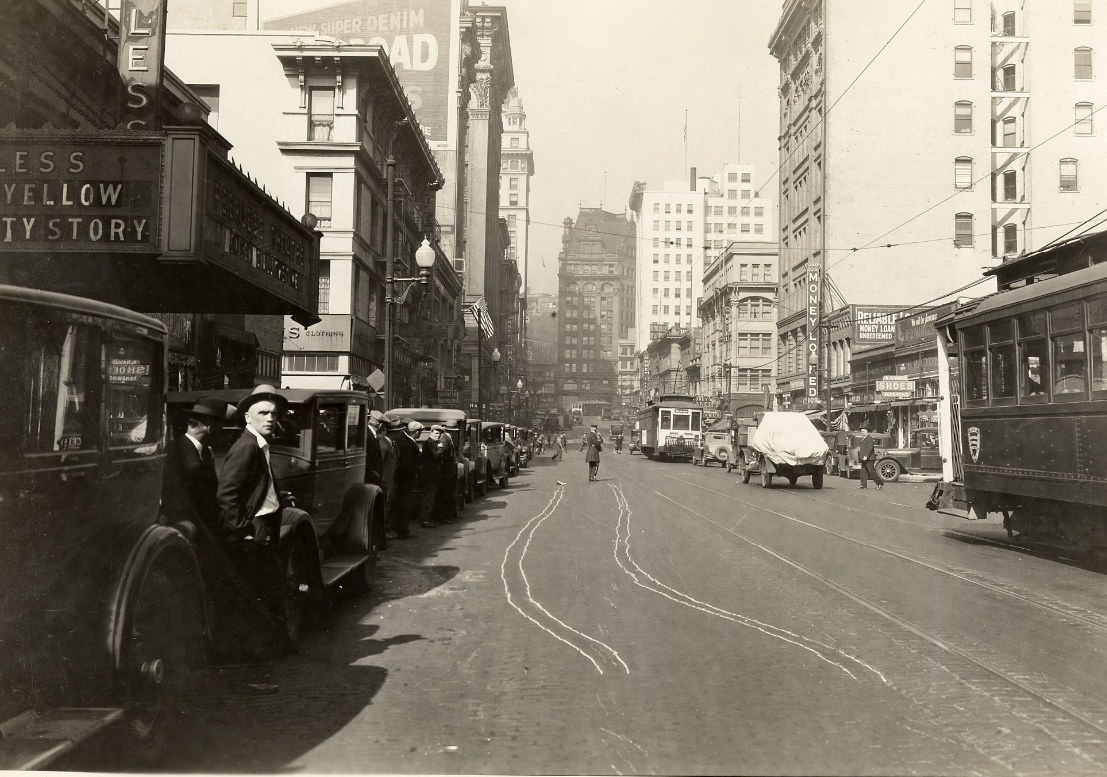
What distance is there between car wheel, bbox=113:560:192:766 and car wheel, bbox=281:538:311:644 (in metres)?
1.58

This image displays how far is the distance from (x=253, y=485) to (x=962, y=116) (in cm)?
988

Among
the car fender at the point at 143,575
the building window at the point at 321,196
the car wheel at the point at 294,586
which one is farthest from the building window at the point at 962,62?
the building window at the point at 321,196

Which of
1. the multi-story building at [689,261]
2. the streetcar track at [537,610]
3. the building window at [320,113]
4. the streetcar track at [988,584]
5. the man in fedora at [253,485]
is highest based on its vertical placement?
the multi-story building at [689,261]

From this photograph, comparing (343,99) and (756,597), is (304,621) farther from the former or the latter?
(343,99)

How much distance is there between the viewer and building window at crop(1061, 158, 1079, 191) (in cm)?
927

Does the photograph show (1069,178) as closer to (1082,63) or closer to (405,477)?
(1082,63)

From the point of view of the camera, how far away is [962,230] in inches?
542

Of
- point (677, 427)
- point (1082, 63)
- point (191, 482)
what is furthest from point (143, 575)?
point (677, 427)

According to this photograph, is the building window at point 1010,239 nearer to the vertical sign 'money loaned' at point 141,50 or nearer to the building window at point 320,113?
the vertical sign 'money loaned' at point 141,50

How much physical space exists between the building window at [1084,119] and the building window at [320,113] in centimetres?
1404

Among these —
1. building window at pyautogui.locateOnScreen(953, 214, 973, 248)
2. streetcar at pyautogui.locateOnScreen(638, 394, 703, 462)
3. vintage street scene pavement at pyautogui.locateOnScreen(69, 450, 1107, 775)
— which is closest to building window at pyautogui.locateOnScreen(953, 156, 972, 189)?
building window at pyautogui.locateOnScreen(953, 214, 973, 248)

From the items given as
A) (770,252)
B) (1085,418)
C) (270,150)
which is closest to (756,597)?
(1085,418)

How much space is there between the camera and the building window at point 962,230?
13.3 meters

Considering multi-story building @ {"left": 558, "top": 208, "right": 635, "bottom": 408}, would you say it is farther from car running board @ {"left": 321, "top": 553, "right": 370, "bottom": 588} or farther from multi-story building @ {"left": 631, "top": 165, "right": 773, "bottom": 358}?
multi-story building @ {"left": 631, "top": 165, "right": 773, "bottom": 358}
